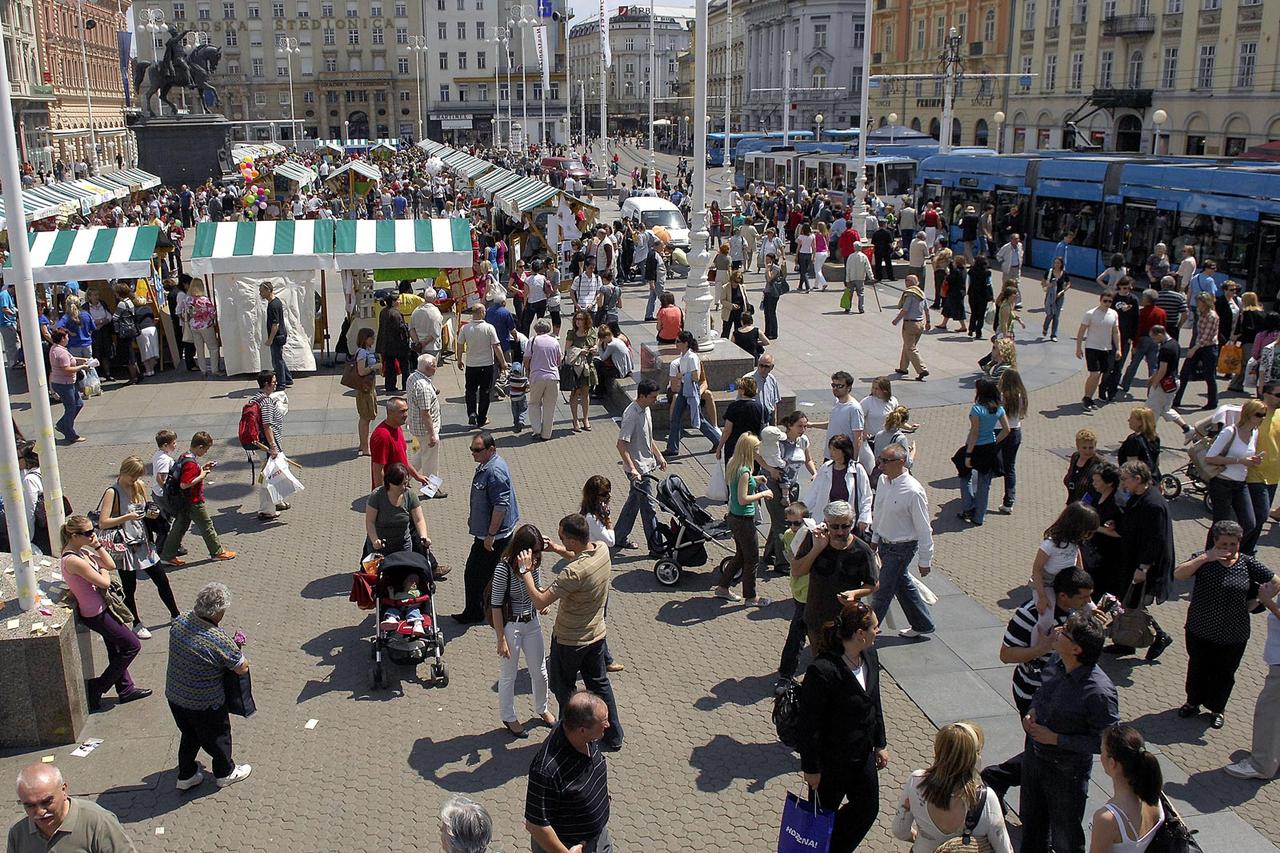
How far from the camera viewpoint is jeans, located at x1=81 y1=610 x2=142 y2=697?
7238 mm

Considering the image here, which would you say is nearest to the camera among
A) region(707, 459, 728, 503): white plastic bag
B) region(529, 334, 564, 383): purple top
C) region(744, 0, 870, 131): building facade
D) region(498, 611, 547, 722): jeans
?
region(498, 611, 547, 722): jeans

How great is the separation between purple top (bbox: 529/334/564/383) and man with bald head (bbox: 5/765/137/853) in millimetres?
9017

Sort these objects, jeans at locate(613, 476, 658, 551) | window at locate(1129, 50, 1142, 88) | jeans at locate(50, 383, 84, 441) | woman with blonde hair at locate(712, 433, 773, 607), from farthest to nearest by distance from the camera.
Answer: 1. window at locate(1129, 50, 1142, 88)
2. jeans at locate(50, 383, 84, 441)
3. jeans at locate(613, 476, 658, 551)
4. woman with blonde hair at locate(712, 433, 773, 607)

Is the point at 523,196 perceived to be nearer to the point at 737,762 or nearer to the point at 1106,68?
the point at 737,762

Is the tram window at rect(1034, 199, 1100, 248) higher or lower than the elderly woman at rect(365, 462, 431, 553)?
higher

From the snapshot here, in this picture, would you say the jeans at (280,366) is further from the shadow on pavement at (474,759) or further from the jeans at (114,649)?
the shadow on pavement at (474,759)

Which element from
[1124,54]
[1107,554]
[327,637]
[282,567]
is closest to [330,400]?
[282,567]

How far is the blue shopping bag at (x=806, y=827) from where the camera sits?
509 cm

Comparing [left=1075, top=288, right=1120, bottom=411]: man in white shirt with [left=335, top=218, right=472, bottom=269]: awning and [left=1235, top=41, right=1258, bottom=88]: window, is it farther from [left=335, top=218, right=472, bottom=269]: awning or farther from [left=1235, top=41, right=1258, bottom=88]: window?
[left=1235, top=41, right=1258, bottom=88]: window

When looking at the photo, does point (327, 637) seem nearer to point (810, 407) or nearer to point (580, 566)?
point (580, 566)

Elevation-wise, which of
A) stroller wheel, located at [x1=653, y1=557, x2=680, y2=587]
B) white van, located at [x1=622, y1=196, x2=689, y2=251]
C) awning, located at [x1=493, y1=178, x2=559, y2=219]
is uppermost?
awning, located at [x1=493, y1=178, x2=559, y2=219]

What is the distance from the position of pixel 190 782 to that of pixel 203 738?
1.03 feet

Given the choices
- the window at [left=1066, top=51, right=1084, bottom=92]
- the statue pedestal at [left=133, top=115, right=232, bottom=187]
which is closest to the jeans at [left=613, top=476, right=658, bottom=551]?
the statue pedestal at [left=133, top=115, right=232, bottom=187]

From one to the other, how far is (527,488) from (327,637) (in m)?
3.75
